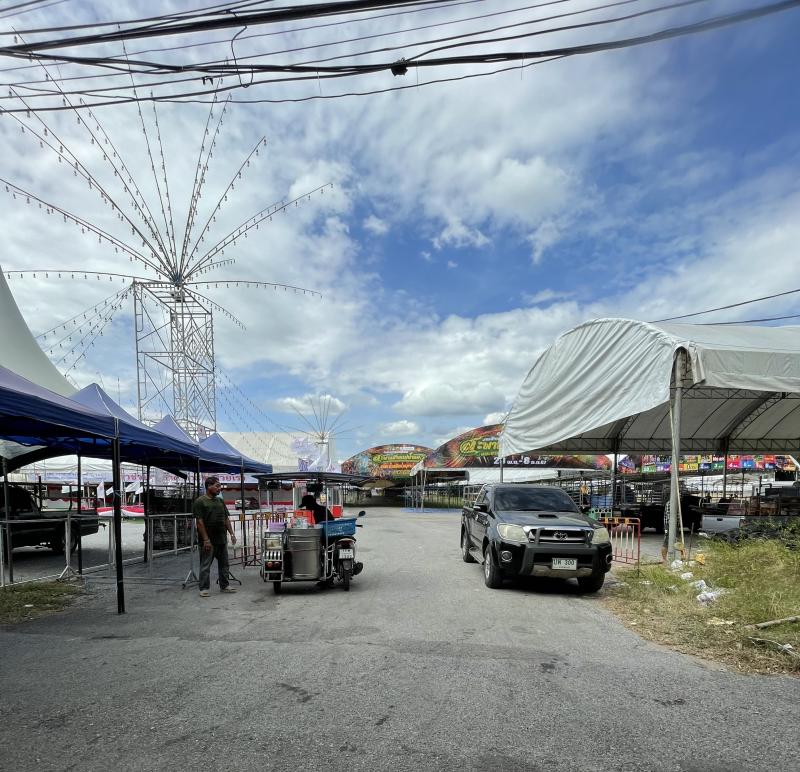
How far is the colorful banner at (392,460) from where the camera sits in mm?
43625

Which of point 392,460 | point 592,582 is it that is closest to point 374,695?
point 592,582

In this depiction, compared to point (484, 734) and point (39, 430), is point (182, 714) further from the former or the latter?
point (39, 430)

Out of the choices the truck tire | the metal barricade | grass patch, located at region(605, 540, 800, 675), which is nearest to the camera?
grass patch, located at region(605, 540, 800, 675)

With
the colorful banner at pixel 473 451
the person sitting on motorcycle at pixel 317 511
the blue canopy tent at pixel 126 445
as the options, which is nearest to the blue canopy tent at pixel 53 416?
the blue canopy tent at pixel 126 445

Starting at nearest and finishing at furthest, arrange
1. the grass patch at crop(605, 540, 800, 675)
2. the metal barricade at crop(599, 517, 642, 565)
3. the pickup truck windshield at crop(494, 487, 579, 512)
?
the grass patch at crop(605, 540, 800, 675) → the pickup truck windshield at crop(494, 487, 579, 512) → the metal barricade at crop(599, 517, 642, 565)

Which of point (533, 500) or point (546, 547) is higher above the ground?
point (533, 500)

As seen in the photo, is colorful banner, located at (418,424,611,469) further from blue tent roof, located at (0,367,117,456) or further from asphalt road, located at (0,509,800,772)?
blue tent roof, located at (0,367,117,456)

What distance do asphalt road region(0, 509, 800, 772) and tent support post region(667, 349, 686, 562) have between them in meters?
4.38

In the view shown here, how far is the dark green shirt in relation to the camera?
9406 mm

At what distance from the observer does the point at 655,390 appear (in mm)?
12781

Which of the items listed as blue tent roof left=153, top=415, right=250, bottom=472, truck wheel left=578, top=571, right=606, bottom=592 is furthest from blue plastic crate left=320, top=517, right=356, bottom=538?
blue tent roof left=153, top=415, right=250, bottom=472

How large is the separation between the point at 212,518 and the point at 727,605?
7.26m

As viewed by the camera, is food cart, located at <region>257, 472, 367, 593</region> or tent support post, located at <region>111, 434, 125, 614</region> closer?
tent support post, located at <region>111, 434, 125, 614</region>

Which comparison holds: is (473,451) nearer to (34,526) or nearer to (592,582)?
(34,526)
